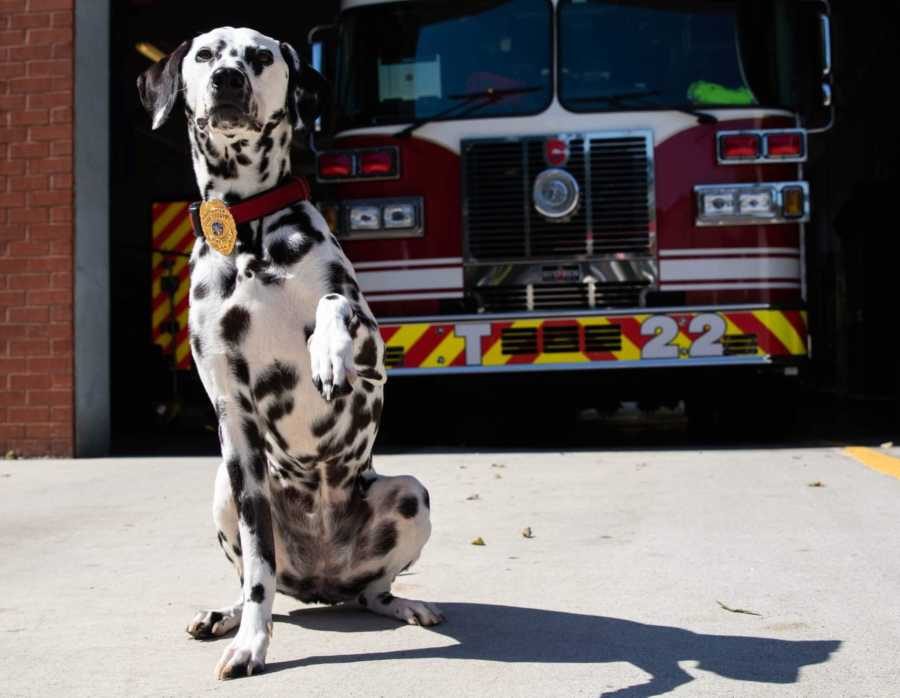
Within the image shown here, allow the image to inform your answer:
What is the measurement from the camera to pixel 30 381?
9250mm

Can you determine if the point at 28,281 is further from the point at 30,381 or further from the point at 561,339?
the point at 561,339

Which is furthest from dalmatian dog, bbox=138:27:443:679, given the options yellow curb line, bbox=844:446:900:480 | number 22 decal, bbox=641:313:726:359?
number 22 decal, bbox=641:313:726:359

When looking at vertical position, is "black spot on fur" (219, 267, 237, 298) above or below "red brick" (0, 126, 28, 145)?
below

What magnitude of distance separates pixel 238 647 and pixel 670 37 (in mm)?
6856

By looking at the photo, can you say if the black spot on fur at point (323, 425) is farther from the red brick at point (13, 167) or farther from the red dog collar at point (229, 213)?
the red brick at point (13, 167)

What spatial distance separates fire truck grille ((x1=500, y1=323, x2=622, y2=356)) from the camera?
8.85 meters

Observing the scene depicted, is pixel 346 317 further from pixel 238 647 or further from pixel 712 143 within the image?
pixel 712 143

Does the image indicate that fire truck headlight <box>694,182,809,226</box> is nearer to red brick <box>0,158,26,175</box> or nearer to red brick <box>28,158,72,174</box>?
red brick <box>28,158,72,174</box>

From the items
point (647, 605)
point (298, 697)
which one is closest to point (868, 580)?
point (647, 605)

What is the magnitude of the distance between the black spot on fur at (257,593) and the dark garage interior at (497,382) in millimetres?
6180

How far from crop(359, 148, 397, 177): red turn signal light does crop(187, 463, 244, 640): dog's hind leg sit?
5.86 metres

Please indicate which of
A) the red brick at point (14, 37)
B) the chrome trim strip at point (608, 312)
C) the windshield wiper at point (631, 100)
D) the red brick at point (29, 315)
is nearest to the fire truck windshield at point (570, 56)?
the windshield wiper at point (631, 100)

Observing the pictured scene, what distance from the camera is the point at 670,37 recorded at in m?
9.17

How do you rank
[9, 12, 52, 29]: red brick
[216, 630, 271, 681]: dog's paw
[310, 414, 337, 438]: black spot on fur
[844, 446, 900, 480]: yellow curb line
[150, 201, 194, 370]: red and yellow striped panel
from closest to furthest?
1. [216, 630, 271, 681]: dog's paw
2. [310, 414, 337, 438]: black spot on fur
3. [844, 446, 900, 480]: yellow curb line
4. [9, 12, 52, 29]: red brick
5. [150, 201, 194, 370]: red and yellow striped panel
